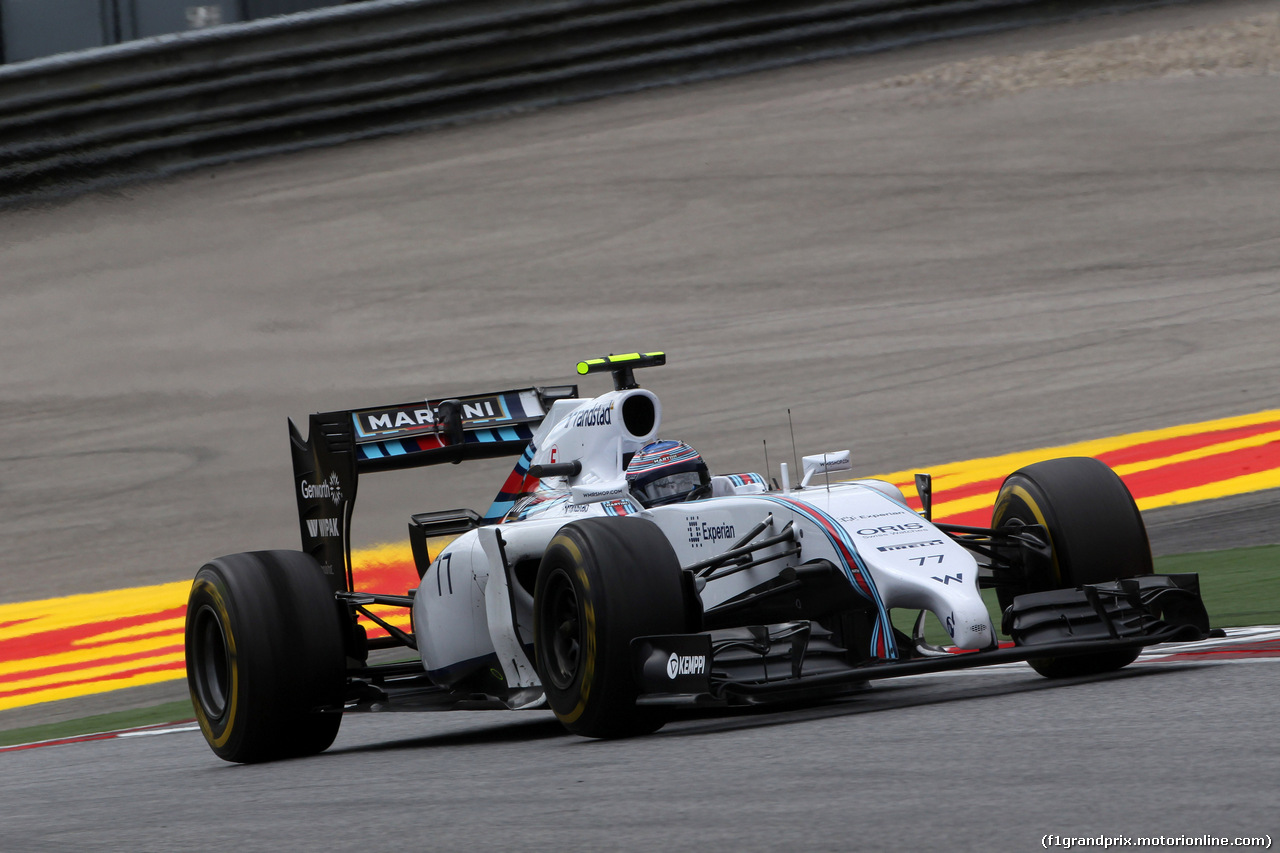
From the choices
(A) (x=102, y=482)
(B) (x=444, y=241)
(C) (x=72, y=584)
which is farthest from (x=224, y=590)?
(B) (x=444, y=241)

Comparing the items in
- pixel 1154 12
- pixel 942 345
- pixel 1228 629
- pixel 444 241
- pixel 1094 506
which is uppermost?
pixel 1154 12

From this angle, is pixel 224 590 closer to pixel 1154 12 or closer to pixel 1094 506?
pixel 1094 506

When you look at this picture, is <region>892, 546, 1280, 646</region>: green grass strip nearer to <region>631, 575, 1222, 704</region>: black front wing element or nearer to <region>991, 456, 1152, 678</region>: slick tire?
<region>991, 456, 1152, 678</region>: slick tire

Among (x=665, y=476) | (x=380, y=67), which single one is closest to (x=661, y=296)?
(x=380, y=67)

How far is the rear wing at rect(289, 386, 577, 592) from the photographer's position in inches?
373

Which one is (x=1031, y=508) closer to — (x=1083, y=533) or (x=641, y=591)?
(x=1083, y=533)

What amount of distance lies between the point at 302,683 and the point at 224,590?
566 millimetres

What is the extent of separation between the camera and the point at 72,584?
16.5 m

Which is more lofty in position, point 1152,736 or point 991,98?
point 991,98

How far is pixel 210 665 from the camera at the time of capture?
8.73m

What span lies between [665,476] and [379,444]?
1.94 meters

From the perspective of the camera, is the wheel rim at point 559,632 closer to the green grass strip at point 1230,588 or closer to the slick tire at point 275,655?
the slick tire at point 275,655

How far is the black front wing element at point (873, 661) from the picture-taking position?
6.63 meters

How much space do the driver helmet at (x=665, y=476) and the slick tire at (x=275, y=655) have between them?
1.54 meters
